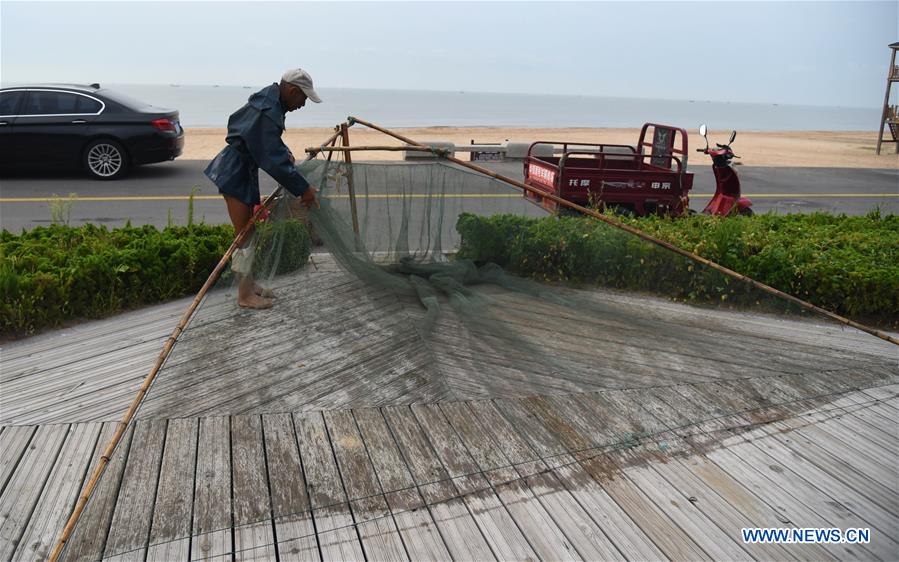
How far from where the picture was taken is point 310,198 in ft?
13.4

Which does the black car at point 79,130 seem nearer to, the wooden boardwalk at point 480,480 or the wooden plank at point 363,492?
the wooden boardwalk at point 480,480

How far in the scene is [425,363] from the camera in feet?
12.4

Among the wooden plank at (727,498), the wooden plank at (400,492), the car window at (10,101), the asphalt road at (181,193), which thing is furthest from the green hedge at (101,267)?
the car window at (10,101)

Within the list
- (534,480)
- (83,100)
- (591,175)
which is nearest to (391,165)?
(534,480)

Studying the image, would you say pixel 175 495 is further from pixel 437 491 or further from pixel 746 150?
pixel 746 150

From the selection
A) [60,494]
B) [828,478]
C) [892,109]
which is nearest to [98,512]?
[60,494]

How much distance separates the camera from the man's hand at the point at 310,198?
4.06 meters

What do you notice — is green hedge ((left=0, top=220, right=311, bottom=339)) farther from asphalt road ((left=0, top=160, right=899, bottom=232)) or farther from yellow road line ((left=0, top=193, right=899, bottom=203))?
asphalt road ((left=0, top=160, right=899, bottom=232))

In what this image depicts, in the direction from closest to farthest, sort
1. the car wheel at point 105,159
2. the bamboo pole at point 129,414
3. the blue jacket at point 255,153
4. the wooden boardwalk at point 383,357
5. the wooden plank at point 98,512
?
the bamboo pole at point 129,414 < the wooden plank at point 98,512 < the wooden boardwalk at point 383,357 < the blue jacket at point 255,153 < the car wheel at point 105,159

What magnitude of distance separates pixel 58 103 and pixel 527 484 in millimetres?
11473

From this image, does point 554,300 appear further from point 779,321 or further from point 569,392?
→ point 779,321

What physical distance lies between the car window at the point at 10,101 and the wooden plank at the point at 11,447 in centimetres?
996

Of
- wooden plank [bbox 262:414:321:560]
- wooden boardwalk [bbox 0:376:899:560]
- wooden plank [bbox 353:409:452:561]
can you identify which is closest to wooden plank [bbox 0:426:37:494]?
wooden boardwalk [bbox 0:376:899:560]

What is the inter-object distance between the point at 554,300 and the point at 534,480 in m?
1.41
